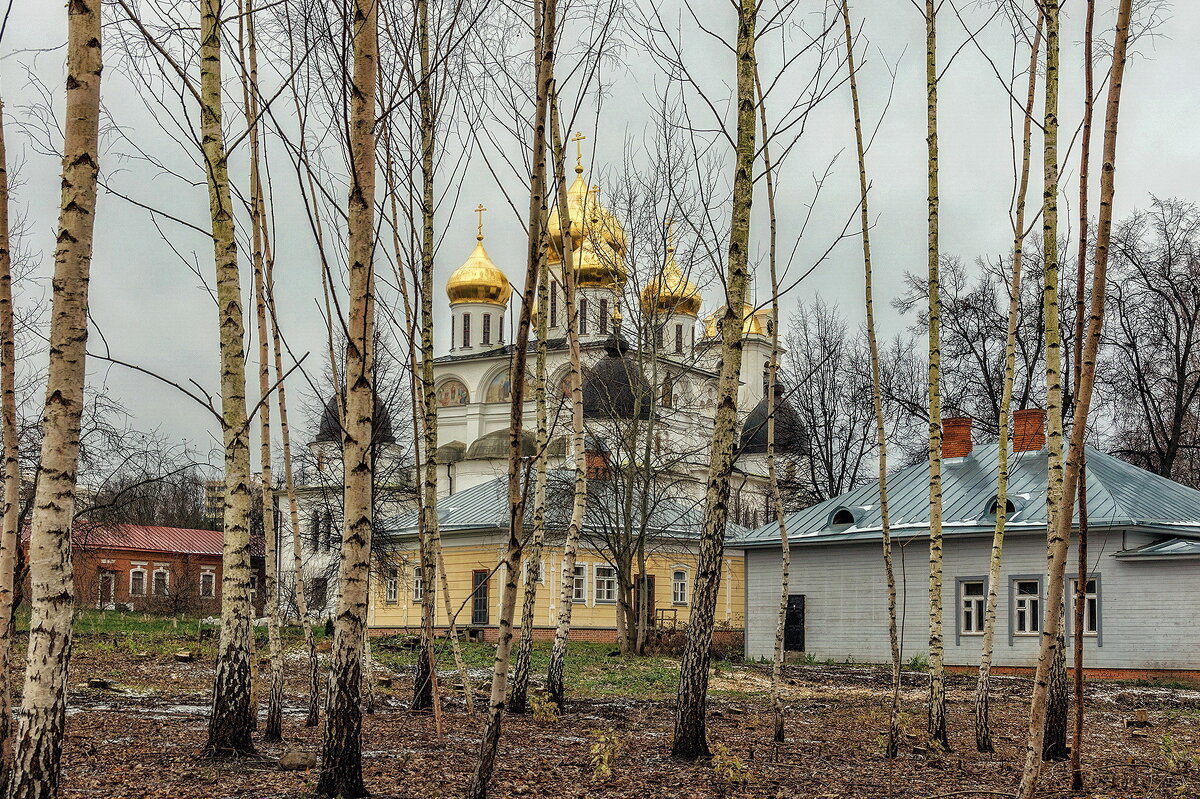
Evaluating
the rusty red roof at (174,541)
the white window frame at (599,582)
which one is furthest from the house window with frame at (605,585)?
the rusty red roof at (174,541)

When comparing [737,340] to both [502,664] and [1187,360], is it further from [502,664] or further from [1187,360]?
[1187,360]

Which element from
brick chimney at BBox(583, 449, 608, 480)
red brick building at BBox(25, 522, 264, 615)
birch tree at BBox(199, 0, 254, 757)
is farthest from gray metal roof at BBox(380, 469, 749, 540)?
birch tree at BBox(199, 0, 254, 757)

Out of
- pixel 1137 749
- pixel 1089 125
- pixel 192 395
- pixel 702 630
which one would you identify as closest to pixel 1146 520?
pixel 1137 749

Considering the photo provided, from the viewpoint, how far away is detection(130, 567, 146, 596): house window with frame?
180 ft

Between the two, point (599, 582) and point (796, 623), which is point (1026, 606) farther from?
point (599, 582)

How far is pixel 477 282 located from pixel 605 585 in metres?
25.9

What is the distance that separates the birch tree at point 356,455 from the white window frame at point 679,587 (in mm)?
31651

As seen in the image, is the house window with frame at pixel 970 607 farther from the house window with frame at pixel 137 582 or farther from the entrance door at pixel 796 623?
the house window with frame at pixel 137 582

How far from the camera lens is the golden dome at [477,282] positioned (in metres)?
59.5

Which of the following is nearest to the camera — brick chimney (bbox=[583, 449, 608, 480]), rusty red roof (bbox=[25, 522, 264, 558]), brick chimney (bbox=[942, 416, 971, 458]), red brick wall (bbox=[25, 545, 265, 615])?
brick chimney (bbox=[942, 416, 971, 458])

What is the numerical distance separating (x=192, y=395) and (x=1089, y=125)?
488 cm

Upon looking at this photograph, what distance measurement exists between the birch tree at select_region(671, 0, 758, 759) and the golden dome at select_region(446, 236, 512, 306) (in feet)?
167

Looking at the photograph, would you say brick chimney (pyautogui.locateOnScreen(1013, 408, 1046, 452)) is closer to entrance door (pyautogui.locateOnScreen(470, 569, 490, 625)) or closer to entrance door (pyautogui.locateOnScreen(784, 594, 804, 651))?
entrance door (pyautogui.locateOnScreen(784, 594, 804, 651))

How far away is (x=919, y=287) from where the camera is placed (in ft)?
113
